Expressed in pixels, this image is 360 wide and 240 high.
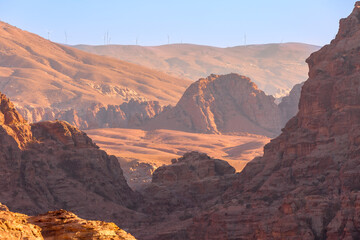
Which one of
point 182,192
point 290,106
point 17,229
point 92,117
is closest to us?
point 17,229

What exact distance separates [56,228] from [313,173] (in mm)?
45103

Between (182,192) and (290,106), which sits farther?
(290,106)

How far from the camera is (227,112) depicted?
173250 mm

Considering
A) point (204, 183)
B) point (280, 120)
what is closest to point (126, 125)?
point (280, 120)

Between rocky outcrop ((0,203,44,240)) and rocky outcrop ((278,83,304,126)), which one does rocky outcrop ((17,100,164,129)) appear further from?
rocky outcrop ((0,203,44,240))

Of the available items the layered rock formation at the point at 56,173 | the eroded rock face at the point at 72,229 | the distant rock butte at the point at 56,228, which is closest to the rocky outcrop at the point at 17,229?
the distant rock butte at the point at 56,228

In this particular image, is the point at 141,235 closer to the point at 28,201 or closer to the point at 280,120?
the point at 28,201

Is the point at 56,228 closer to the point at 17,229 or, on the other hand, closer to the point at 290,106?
the point at 17,229

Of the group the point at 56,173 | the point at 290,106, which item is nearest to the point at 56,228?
the point at 56,173

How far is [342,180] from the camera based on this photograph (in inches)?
2491

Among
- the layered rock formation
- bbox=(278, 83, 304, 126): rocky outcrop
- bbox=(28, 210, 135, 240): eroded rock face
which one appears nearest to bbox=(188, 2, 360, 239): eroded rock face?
the layered rock formation

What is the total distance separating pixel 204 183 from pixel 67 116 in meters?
115

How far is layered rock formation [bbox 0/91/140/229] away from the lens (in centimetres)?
7019

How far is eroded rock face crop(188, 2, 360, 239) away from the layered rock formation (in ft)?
33.8
